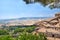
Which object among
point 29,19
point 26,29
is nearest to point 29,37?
point 26,29

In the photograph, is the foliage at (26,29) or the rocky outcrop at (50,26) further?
the foliage at (26,29)

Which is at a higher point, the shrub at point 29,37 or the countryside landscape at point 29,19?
the countryside landscape at point 29,19

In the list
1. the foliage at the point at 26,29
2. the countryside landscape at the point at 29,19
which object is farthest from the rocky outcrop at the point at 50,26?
the foliage at the point at 26,29

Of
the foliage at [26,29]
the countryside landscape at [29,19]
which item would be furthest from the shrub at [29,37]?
the foliage at [26,29]

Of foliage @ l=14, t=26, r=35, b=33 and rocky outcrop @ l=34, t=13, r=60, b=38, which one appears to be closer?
rocky outcrop @ l=34, t=13, r=60, b=38

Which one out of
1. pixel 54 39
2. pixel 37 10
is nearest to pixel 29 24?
pixel 37 10

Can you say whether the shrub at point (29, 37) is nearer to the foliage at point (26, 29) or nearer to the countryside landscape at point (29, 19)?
the countryside landscape at point (29, 19)

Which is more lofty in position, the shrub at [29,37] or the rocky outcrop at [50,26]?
the rocky outcrop at [50,26]

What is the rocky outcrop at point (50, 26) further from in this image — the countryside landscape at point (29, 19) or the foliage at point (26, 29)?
the foliage at point (26, 29)

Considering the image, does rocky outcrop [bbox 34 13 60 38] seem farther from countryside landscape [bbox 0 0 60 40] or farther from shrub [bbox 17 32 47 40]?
shrub [bbox 17 32 47 40]

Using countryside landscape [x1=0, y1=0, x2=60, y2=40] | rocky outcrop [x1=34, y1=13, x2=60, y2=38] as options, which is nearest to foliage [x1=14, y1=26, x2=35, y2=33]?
countryside landscape [x1=0, y1=0, x2=60, y2=40]
